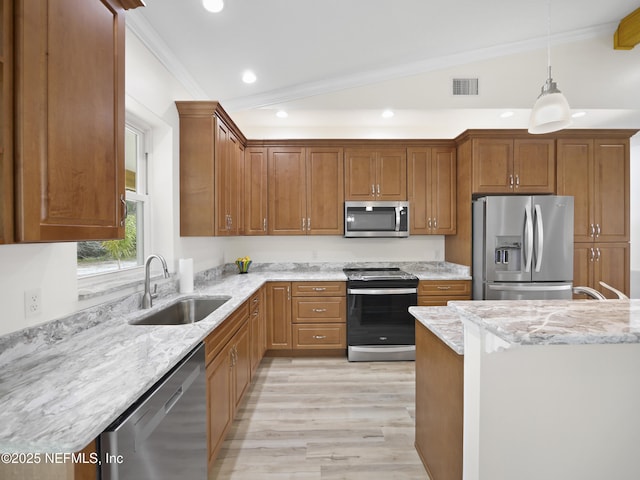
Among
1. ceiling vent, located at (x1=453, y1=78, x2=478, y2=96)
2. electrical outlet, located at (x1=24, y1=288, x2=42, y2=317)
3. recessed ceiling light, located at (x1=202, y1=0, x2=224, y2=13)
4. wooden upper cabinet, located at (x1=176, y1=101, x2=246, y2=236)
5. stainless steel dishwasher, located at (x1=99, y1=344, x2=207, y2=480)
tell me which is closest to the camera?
stainless steel dishwasher, located at (x1=99, y1=344, x2=207, y2=480)

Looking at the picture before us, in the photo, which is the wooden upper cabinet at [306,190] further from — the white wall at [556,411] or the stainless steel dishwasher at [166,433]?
the white wall at [556,411]

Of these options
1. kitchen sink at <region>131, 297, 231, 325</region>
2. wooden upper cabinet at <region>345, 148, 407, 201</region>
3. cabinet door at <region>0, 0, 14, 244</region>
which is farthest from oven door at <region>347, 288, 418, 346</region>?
cabinet door at <region>0, 0, 14, 244</region>

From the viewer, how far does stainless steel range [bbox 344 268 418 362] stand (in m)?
3.42

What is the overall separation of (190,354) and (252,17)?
7.50 feet

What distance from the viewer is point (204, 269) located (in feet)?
10.6

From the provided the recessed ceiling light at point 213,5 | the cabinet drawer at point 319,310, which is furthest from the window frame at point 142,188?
the cabinet drawer at point 319,310

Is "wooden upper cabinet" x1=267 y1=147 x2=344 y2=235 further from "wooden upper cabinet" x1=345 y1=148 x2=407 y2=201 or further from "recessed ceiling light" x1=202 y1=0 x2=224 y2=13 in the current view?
"recessed ceiling light" x1=202 y1=0 x2=224 y2=13

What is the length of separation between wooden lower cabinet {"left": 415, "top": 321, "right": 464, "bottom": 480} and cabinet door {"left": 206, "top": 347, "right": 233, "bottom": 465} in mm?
1170

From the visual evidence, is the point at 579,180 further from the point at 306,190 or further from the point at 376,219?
the point at 306,190

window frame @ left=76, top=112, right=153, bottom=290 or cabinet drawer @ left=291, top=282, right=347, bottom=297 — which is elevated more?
window frame @ left=76, top=112, right=153, bottom=290

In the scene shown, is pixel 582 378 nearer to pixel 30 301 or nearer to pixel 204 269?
pixel 30 301

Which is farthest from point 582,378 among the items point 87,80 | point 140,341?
point 87,80

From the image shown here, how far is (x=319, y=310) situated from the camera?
3.50 m

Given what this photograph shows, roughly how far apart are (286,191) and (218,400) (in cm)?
255
